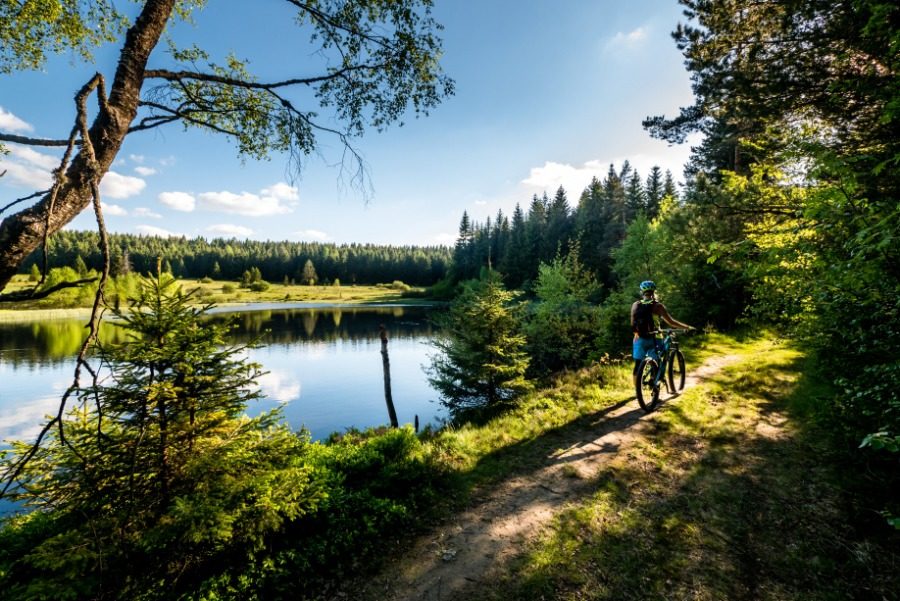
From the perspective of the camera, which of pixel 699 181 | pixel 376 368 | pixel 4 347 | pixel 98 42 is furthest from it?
pixel 4 347

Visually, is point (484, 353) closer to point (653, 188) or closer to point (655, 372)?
point (655, 372)

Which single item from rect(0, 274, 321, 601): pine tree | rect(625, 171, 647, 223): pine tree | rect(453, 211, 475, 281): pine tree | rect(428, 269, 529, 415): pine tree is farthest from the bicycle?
rect(453, 211, 475, 281): pine tree

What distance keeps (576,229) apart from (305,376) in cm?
4576

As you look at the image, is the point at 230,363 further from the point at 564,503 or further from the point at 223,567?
the point at 564,503

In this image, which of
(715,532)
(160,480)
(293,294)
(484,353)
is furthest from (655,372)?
(293,294)

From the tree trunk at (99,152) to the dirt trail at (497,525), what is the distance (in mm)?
4569

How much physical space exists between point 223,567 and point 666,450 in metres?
6.92

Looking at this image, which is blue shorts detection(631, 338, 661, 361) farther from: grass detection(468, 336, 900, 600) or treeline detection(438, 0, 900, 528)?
treeline detection(438, 0, 900, 528)

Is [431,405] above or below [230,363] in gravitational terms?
below

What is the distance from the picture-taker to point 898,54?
5492 mm

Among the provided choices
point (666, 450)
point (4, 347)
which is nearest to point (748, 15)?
point (666, 450)

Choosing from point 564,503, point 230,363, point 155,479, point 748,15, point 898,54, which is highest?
point 748,15

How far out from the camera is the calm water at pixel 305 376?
21078mm

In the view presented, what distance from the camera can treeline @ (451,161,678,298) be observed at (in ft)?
182
